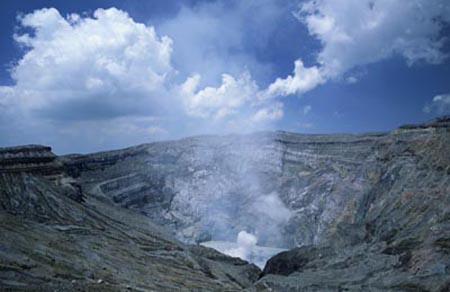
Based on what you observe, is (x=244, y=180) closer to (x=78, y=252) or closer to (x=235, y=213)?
(x=235, y=213)

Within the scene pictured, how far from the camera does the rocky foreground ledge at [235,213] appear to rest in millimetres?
31656

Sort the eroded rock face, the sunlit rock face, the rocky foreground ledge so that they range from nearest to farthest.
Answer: the eroded rock face
the rocky foreground ledge
the sunlit rock face

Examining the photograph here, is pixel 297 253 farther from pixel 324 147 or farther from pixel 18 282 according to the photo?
pixel 324 147

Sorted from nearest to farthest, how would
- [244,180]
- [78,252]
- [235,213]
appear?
[78,252]
[235,213]
[244,180]

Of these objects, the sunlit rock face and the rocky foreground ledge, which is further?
the sunlit rock face

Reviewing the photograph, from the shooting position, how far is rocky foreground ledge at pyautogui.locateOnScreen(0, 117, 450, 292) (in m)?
31.7

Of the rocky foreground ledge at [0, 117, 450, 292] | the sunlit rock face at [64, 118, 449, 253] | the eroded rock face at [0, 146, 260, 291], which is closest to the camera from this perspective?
the eroded rock face at [0, 146, 260, 291]

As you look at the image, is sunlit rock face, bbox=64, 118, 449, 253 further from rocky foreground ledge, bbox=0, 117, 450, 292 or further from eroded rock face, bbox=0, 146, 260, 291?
eroded rock face, bbox=0, 146, 260, 291

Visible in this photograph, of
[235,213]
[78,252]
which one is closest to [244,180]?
[235,213]

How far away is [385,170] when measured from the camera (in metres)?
52.2

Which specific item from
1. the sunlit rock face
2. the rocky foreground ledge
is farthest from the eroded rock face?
the sunlit rock face

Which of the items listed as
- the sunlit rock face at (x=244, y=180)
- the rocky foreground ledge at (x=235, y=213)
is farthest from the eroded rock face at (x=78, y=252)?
the sunlit rock face at (x=244, y=180)

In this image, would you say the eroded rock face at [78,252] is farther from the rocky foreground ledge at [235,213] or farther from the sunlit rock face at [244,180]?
the sunlit rock face at [244,180]

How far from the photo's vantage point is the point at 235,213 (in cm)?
7900
